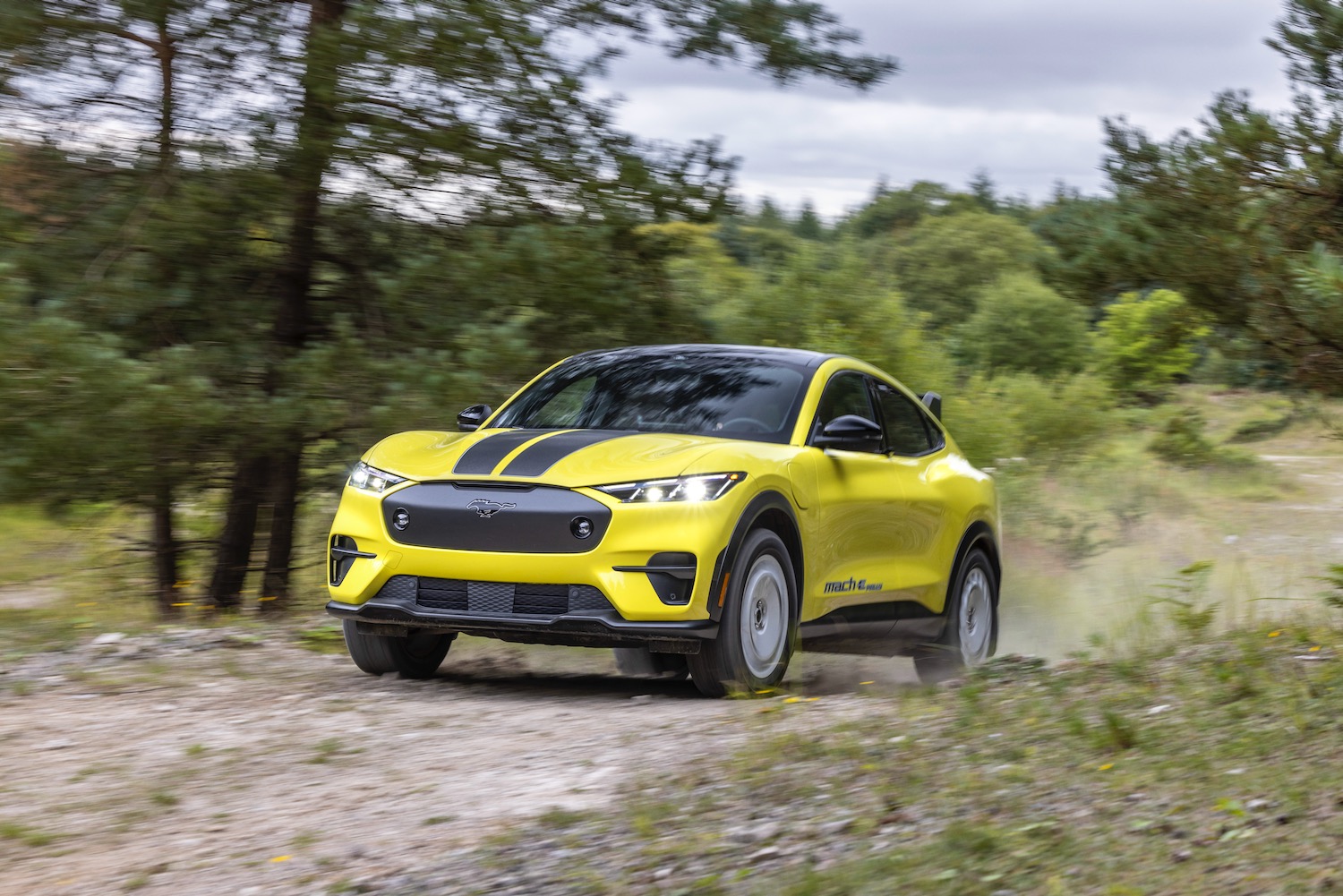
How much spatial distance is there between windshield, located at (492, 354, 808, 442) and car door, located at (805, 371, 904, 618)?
260 mm

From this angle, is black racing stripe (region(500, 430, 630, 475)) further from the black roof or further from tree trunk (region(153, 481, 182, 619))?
tree trunk (region(153, 481, 182, 619))

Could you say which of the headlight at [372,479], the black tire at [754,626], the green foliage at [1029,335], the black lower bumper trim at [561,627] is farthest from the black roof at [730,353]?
the green foliage at [1029,335]

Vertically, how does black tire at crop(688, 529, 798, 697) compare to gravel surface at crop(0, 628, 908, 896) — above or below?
above

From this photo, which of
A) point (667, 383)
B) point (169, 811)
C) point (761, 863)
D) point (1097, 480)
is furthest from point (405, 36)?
point (1097, 480)

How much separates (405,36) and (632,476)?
20.0 ft

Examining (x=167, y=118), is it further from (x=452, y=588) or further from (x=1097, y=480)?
(x=1097, y=480)

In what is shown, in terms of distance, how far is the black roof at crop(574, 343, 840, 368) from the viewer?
7.97 metres

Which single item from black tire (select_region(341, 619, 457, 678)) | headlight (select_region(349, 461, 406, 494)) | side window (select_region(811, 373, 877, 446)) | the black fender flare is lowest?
black tire (select_region(341, 619, 457, 678))

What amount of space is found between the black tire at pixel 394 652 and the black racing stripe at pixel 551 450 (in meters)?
0.97

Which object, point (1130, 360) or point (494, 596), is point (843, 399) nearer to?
point (494, 596)

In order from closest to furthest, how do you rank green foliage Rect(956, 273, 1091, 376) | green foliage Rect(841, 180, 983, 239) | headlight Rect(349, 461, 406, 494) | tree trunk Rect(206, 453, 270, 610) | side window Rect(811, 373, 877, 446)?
headlight Rect(349, 461, 406, 494) → side window Rect(811, 373, 877, 446) → tree trunk Rect(206, 453, 270, 610) → green foliage Rect(956, 273, 1091, 376) → green foliage Rect(841, 180, 983, 239)

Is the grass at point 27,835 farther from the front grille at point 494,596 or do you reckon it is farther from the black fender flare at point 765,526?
the black fender flare at point 765,526

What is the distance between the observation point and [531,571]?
645 cm

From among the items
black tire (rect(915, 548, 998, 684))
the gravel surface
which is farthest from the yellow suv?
the gravel surface
